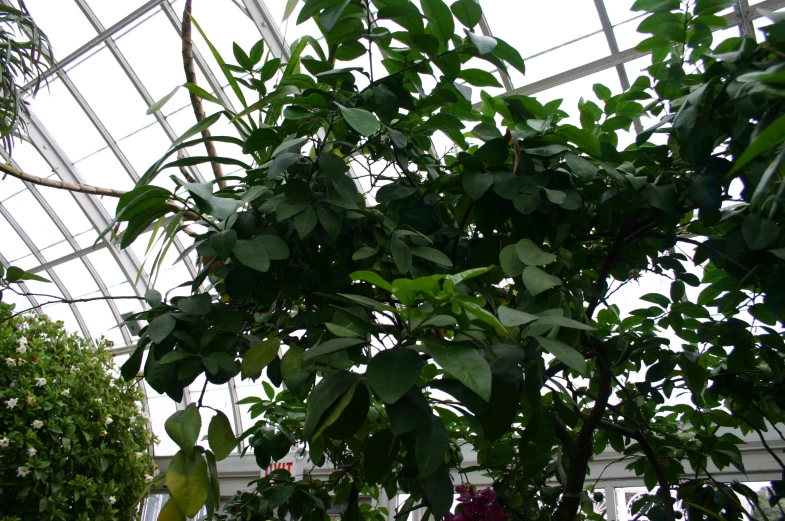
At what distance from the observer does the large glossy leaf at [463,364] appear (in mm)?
664

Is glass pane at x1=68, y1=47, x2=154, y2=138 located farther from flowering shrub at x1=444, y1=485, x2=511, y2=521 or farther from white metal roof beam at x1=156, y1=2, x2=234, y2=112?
flowering shrub at x1=444, y1=485, x2=511, y2=521

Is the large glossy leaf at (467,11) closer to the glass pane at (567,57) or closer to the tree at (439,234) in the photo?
the tree at (439,234)

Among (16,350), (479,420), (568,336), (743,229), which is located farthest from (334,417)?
(16,350)

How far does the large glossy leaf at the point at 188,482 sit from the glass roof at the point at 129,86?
16.9ft

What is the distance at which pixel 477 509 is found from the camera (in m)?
1.63

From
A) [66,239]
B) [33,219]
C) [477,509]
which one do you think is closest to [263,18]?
[66,239]

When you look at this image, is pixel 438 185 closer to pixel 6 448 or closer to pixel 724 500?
pixel 724 500

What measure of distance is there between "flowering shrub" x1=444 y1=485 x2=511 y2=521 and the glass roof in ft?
15.6

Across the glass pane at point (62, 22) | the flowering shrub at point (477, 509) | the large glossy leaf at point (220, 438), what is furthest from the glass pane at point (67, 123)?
the large glossy leaf at point (220, 438)

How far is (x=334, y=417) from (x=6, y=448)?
4227mm

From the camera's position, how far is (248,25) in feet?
28.3

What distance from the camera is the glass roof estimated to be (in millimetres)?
7148

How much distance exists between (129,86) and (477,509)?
10.3m

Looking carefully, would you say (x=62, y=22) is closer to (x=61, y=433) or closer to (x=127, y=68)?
(x=127, y=68)
